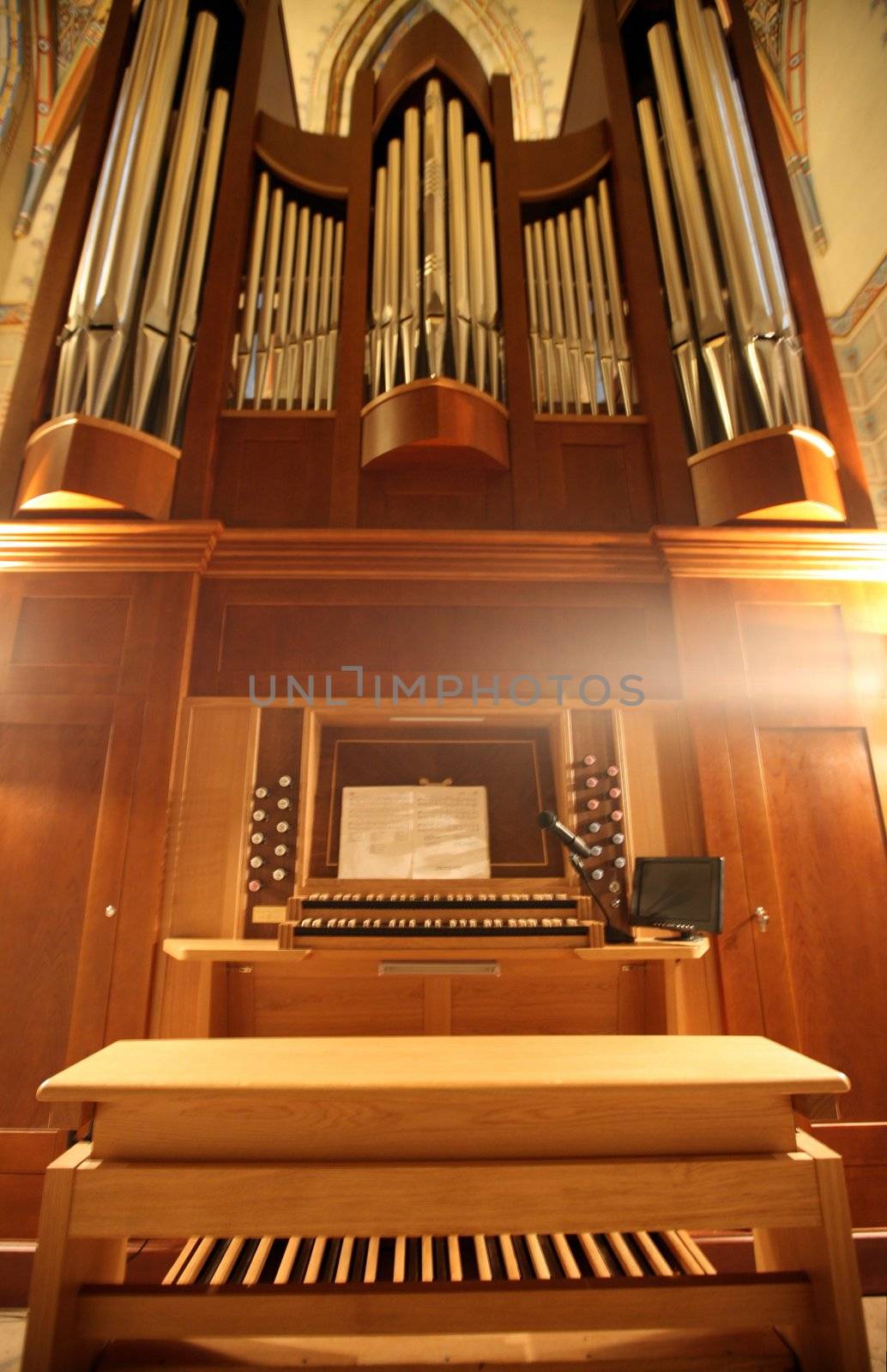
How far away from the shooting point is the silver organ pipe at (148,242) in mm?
3709

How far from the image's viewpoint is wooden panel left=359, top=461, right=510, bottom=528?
378 centimetres

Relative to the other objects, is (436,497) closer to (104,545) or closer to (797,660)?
(104,545)

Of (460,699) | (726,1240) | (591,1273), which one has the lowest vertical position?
(726,1240)

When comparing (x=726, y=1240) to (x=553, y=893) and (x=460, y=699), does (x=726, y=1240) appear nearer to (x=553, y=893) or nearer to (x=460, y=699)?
(x=553, y=893)

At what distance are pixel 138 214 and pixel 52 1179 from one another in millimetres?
4360

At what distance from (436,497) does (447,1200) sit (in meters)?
3.04

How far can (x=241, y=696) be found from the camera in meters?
3.36

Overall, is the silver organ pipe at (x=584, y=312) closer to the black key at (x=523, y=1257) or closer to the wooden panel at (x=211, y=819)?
the wooden panel at (x=211, y=819)

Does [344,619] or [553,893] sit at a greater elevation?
[344,619]

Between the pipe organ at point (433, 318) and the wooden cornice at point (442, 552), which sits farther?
the pipe organ at point (433, 318)

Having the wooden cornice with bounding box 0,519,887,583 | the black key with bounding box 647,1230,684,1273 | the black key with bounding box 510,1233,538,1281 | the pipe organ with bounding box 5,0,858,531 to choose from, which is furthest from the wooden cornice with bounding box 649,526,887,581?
the black key with bounding box 510,1233,538,1281

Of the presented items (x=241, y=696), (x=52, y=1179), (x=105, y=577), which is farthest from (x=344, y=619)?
(x=52, y=1179)

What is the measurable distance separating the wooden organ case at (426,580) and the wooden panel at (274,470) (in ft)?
0.06

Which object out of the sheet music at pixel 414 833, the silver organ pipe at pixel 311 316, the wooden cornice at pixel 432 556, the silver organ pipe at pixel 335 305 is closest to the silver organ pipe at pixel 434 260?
the silver organ pipe at pixel 335 305
